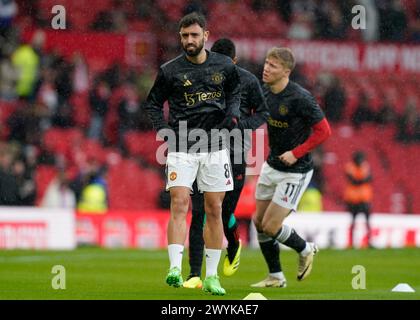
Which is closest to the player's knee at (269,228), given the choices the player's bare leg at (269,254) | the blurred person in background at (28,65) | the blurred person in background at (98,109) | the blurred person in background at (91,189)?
the player's bare leg at (269,254)

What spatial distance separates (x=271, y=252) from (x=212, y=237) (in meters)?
1.86

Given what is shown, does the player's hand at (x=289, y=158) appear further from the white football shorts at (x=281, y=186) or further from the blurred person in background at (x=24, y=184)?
the blurred person in background at (x=24, y=184)

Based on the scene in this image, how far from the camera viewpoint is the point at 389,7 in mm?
28734

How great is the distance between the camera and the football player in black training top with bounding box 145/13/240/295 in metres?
10.5

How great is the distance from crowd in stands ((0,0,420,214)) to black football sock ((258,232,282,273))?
10135mm

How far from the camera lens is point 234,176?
12008mm

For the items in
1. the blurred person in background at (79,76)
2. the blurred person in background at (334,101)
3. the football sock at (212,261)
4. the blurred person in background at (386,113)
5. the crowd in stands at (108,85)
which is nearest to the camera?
the football sock at (212,261)

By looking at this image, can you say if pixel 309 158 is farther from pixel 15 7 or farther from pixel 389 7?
pixel 389 7

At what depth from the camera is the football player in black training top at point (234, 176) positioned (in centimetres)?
1167

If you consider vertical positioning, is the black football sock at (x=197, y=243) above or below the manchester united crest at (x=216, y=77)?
below

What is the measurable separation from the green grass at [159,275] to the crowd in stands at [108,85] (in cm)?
350

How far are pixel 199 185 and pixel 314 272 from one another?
4.79m
